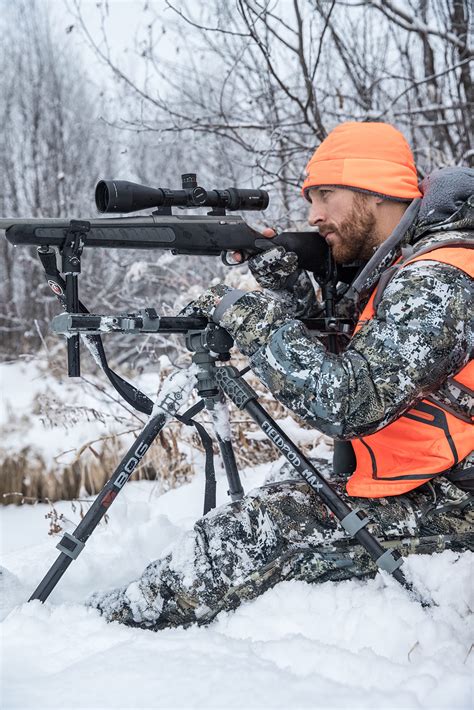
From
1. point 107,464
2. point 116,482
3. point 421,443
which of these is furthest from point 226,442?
point 107,464

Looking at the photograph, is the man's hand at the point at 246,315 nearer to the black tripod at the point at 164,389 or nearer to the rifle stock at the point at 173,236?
the black tripod at the point at 164,389

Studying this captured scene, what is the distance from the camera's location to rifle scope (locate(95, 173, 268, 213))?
2.21 metres

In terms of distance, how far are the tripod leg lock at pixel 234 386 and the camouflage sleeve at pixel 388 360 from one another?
16cm

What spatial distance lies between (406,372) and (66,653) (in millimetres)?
1237

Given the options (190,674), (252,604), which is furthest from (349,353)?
(190,674)

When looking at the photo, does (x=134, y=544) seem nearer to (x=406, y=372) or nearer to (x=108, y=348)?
(x=406, y=372)

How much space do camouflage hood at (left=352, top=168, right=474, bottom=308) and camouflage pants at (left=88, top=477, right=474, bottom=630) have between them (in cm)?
76

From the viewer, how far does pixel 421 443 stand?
6.92ft

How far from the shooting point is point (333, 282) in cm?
287

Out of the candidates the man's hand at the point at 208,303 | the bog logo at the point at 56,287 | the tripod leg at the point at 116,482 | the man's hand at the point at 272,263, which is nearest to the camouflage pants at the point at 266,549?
the tripod leg at the point at 116,482

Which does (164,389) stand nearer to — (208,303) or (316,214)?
(208,303)

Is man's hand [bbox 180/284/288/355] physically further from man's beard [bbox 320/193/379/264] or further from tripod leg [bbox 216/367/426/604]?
man's beard [bbox 320/193/379/264]

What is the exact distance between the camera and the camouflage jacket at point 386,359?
1951 millimetres

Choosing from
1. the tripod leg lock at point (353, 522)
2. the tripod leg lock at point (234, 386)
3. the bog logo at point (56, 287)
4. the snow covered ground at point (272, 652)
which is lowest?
the snow covered ground at point (272, 652)
